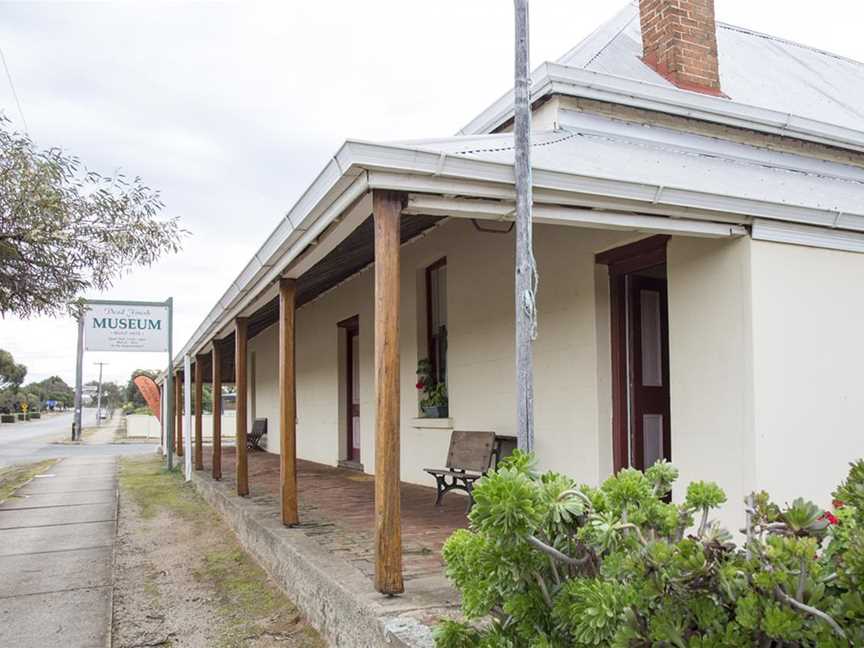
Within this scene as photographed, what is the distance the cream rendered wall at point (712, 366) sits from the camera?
464 cm

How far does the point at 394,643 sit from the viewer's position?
130 inches

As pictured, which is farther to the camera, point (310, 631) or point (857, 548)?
point (310, 631)

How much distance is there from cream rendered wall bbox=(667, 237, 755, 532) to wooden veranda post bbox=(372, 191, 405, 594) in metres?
2.22

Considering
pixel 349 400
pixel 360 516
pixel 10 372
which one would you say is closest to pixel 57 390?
pixel 10 372

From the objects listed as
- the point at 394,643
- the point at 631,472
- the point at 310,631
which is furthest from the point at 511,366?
the point at 631,472

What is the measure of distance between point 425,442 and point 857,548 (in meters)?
7.15

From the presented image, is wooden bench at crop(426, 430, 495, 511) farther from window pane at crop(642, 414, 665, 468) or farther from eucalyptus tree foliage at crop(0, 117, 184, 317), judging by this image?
eucalyptus tree foliage at crop(0, 117, 184, 317)

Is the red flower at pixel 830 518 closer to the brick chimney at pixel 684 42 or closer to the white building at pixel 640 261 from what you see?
the white building at pixel 640 261

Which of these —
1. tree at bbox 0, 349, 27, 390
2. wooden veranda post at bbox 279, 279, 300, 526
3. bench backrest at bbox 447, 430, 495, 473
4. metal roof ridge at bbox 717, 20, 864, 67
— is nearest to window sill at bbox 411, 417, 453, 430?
bench backrest at bbox 447, 430, 495, 473

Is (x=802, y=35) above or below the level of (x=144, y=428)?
above

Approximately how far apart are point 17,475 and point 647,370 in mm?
15297

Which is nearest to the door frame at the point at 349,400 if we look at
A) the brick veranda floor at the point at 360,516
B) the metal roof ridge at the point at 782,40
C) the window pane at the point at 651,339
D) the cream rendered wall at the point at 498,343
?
the cream rendered wall at the point at 498,343

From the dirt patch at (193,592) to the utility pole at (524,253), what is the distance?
1.94 m

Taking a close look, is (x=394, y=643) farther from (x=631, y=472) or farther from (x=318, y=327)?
(x=318, y=327)
